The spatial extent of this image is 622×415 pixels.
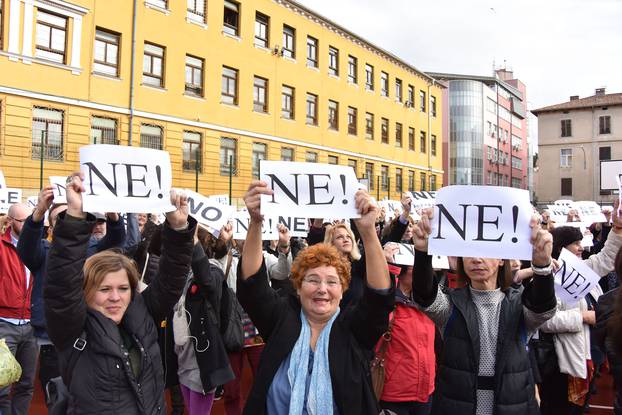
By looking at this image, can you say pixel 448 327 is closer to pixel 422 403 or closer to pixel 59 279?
pixel 422 403

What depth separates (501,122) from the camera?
67.3 m

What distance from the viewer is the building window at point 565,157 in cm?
5934

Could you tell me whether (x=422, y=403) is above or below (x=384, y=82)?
below

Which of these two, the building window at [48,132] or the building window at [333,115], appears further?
the building window at [333,115]

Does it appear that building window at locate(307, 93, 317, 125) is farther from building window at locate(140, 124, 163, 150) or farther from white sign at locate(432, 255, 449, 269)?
white sign at locate(432, 255, 449, 269)

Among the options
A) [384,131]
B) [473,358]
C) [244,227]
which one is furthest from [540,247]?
[384,131]

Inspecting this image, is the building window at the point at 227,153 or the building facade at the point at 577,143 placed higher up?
the building facade at the point at 577,143

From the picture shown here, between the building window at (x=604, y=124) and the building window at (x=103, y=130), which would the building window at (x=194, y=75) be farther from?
the building window at (x=604, y=124)

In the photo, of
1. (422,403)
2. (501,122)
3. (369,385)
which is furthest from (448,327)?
(501,122)

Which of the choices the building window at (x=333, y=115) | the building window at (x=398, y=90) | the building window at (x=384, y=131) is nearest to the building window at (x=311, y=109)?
the building window at (x=333, y=115)

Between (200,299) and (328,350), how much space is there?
7.52 feet

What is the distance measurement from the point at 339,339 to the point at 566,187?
2497 inches

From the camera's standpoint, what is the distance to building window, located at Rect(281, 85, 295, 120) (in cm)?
2880

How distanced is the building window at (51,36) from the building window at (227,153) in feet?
26.3
